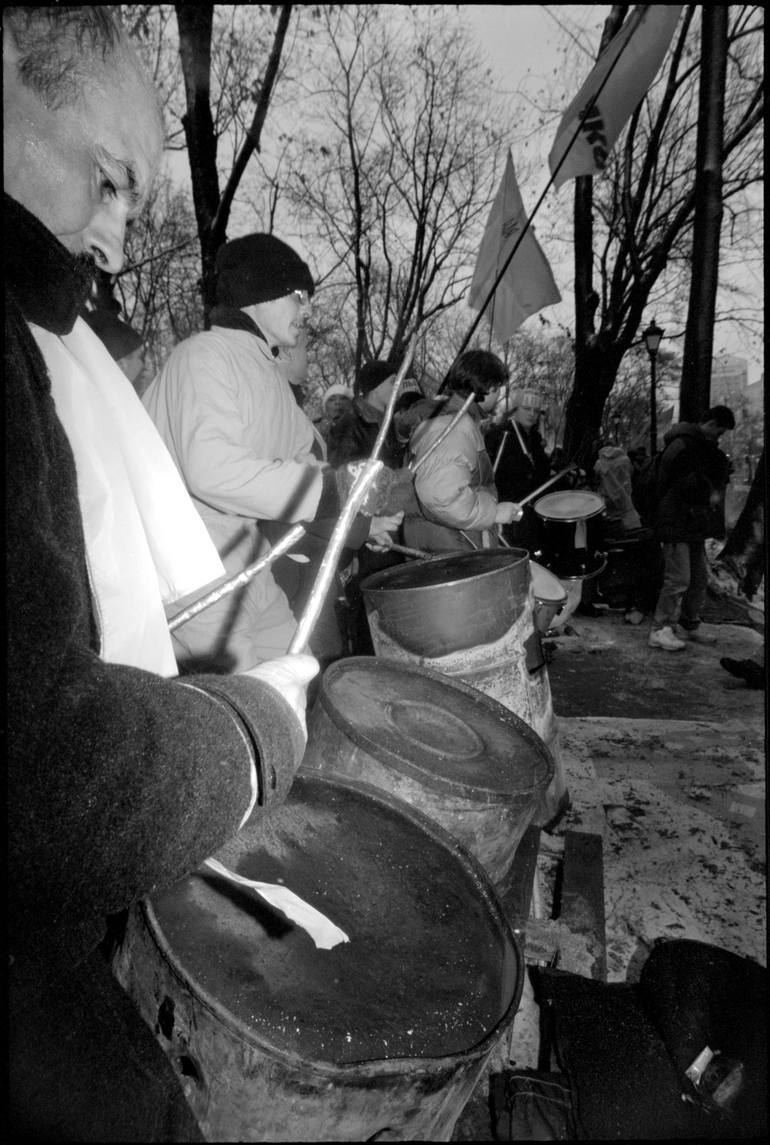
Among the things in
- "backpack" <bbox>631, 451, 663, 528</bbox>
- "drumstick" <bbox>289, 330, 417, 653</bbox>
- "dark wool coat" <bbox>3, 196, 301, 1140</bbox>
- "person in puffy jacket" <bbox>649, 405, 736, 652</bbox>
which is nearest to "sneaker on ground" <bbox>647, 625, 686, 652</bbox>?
"person in puffy jacket" <bbox>649, 405, 736, 652</bbox>

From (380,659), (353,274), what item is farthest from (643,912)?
(353,274)

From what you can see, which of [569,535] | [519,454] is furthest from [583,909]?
[519,454]

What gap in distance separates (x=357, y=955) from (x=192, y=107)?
10797mm

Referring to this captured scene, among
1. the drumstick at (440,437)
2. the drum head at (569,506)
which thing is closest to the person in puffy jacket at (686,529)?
the drum head at (569,506)

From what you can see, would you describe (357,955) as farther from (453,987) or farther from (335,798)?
(335,798)

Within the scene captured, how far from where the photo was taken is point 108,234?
113 cm

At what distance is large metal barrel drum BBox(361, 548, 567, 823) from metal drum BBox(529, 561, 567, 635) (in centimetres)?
51

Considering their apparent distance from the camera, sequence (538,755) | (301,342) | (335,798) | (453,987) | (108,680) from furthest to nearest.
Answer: (301,342) < (538,755) < (335,798) < (453,987) < (108,680)

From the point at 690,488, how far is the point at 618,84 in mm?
3964

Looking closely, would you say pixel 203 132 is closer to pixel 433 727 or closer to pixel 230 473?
pixel 230 473

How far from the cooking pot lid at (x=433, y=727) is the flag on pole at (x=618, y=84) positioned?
14.9ft

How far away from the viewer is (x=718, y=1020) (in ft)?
6.19

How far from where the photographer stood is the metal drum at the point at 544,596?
3664 mm

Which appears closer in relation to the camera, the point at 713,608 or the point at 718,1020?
the point at 718,1020
